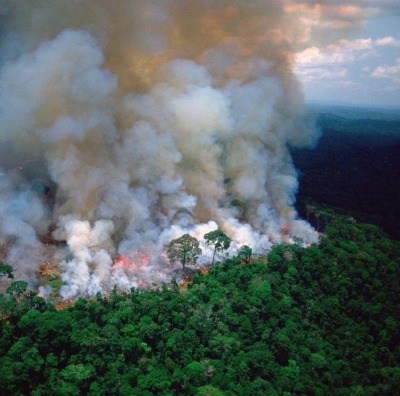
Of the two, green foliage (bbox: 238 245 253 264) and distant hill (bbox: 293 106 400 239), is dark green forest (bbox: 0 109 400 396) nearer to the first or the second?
green foliage (bbox: 238 245 253 264)

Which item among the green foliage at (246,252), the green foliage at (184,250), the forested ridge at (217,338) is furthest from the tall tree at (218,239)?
the green foliage at (184,250)

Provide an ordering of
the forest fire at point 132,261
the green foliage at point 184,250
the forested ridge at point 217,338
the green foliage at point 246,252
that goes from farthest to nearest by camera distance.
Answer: the green foliage at point 246,252, the forest fire at point 132,261, the green foliage at point 184,250, the forested ridge at point 217,338

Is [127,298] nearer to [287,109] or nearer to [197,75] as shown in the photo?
[197,75]

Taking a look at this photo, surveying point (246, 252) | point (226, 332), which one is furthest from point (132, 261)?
point (226, 332)

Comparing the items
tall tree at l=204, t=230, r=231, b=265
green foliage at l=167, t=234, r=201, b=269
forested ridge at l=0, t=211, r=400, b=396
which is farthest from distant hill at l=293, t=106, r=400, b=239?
green foliage at l=167, t=234, r=201, b=269

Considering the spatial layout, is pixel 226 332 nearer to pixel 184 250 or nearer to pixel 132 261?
pixel 184 250

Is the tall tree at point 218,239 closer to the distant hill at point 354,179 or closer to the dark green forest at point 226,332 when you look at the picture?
the dark green forest at point 226,332
